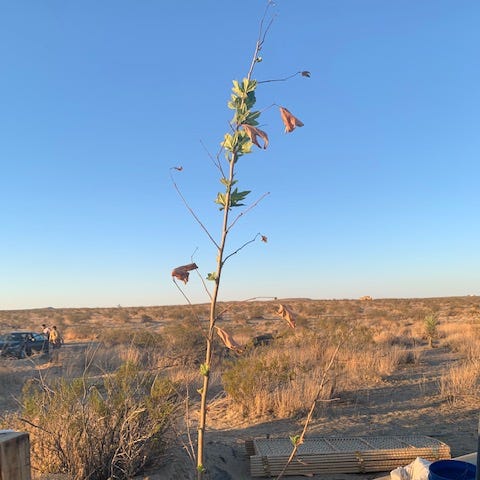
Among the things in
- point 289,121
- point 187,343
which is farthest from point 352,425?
A: point 187,343

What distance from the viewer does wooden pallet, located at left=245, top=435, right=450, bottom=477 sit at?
5.91m

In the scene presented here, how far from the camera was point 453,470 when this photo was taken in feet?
15.1

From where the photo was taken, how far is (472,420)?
841cm

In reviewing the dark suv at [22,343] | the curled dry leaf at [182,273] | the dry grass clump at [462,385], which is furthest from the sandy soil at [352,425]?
the dark suv at [22,343]

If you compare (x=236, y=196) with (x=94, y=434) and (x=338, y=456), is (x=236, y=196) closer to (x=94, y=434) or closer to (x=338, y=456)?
(x=94, y=434)

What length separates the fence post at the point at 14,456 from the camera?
2.72m

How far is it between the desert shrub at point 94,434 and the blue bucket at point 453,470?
2628 millimetres

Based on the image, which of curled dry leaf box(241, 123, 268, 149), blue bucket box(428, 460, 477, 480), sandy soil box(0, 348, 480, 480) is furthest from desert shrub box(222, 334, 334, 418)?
curled dry leaf box(241, 123, 268, 149)

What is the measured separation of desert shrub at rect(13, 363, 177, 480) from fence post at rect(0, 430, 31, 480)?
1949 millimetres

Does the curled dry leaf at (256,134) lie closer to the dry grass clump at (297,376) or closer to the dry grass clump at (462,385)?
the dry grass clump at (297,376)

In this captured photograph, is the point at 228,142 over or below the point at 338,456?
over

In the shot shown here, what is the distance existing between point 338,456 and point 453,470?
1.73m

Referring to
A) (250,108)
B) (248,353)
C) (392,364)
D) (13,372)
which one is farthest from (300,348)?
(250,108)

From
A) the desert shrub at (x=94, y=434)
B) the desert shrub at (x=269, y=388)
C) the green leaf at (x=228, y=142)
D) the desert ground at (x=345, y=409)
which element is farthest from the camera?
the desert shrub at (x=269, y=388)
